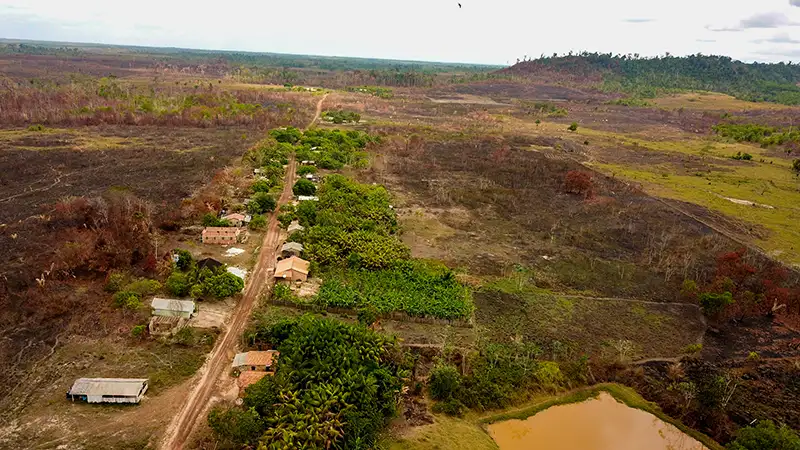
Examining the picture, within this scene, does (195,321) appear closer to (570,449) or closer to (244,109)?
(570,449)

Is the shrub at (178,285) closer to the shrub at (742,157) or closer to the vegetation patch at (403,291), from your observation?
the vegetation patch at (403,291)

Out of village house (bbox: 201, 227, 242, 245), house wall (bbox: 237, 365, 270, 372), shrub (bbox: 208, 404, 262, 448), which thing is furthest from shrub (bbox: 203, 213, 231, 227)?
shrub (bbox: 208, 404, 262, 448)

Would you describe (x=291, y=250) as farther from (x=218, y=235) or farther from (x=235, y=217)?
(x=235, y=217)

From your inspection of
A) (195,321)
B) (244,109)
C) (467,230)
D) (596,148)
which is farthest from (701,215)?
(244,109)

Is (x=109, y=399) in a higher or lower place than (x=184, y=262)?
lower

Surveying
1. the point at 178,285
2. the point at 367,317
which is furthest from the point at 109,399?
the point at 367,317

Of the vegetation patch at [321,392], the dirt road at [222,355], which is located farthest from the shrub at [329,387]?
the dirt road at [222,355]
